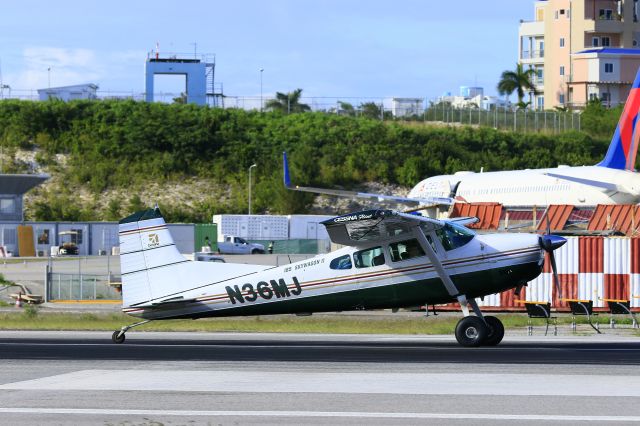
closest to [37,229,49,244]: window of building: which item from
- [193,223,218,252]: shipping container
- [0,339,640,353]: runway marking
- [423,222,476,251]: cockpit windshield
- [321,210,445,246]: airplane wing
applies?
[193,223,218,252]: shipping container

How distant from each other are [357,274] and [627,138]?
35596mm

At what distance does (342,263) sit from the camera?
72.0ft

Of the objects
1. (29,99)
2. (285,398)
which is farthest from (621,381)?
(29,99)

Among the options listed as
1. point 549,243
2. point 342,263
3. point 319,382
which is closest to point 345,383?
point 319,382

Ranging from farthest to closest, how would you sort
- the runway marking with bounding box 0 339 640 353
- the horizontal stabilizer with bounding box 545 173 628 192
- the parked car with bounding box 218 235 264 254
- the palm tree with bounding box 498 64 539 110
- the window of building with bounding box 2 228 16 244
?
the palm tree with bounding box 498 64 539 110
the window of building with bounding box 2 228 16 244
the parked car with bounding box 218 235 264 254
the horizontal stabilizer with bounding box 545 173 628 192
the runway marking with bounding box 0 339 640 353

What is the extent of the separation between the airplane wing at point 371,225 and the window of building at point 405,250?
0.90 ft

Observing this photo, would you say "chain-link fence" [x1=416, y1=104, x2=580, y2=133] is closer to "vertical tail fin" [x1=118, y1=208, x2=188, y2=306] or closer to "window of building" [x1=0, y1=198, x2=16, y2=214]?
"window of building" [x1=0, y1=198, x2=16, y2=214]

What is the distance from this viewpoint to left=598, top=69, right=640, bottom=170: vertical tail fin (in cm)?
5359

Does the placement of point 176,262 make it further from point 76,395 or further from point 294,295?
point 76,395

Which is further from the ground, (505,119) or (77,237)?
(505,119)

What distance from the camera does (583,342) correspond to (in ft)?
75.0

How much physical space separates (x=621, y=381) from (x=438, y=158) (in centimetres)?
8358

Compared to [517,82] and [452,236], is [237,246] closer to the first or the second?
[452,236]

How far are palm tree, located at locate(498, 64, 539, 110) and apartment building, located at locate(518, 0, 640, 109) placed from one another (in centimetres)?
388
